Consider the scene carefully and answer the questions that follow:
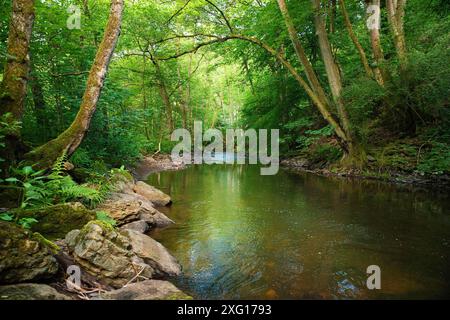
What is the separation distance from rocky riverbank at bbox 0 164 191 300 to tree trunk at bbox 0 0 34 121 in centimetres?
211

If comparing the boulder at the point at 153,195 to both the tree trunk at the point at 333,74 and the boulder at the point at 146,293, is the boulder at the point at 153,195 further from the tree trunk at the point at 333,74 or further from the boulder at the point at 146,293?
the tree trunk at the point at 333,74

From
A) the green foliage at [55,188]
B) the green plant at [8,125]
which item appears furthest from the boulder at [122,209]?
the green plant at [8,125]

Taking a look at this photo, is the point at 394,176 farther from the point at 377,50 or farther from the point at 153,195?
the point at 153,195

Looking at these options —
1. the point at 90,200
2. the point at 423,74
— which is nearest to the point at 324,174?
the point at 423,74

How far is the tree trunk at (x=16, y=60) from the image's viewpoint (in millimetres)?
4789

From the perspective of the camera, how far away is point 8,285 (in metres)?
2.57

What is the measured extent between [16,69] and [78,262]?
362cm

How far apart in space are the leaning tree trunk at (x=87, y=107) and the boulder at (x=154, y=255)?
2.18 metres

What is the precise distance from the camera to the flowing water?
11.2 feet

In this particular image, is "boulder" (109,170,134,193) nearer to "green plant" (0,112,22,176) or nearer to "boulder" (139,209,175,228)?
"boulder" (139,209,175,228)

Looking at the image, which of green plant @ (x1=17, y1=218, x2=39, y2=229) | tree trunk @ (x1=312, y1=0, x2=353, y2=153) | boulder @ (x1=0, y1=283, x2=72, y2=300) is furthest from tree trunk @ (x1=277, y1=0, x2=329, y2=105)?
boulder @ (x1=0, y1=283, x2=72, y2=300)

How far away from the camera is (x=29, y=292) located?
2.52 metres
